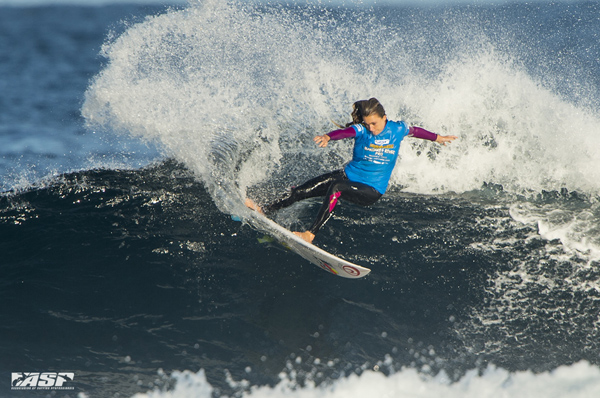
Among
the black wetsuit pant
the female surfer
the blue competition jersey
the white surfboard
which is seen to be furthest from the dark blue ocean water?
the blue competition jersey

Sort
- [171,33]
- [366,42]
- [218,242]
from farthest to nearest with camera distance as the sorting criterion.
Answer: [366,42] → [171,33] → [218,242]

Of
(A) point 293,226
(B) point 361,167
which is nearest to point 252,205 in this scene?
(A) point 293,226

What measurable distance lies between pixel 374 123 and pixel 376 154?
1.31 feet

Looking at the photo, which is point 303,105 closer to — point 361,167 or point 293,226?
point 293,226

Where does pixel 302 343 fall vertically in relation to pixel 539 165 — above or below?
below

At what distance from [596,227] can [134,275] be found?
19.3ft

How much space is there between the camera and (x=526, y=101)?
346 inches

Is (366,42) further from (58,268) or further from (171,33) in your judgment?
(58,268)

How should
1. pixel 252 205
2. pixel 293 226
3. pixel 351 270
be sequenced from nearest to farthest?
pixel 351 270 → pixel 252 205 → pixel 293 226

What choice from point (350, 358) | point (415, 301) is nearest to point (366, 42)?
point (415, 301)

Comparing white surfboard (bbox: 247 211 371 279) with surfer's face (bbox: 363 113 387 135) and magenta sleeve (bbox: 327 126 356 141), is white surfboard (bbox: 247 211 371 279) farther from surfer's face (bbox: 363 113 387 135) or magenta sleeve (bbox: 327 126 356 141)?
surfer's face (bbox: 363 113 387 135)

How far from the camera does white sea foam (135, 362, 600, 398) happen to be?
4.35 metres

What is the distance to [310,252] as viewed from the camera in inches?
213

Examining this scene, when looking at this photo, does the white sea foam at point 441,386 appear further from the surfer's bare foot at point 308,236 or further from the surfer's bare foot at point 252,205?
the surfer's bare foot at point 252,205
